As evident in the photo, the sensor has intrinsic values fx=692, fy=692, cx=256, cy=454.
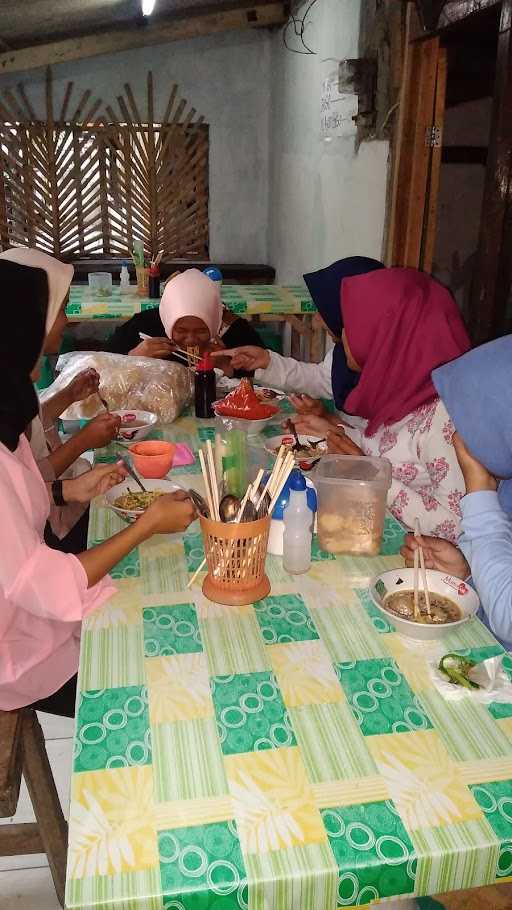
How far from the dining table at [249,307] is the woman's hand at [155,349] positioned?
4.63 feet

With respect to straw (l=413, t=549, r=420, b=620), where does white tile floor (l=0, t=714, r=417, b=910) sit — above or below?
below

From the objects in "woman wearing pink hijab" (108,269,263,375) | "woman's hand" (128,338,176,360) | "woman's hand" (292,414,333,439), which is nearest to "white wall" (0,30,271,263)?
"woman wearing pink hijab" (108,269,263,375)

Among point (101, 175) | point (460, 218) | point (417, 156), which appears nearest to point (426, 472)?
point (417, 156)

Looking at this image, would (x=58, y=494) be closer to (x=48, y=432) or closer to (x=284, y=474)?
(x=48, y=432)

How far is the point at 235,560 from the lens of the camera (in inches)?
53.6

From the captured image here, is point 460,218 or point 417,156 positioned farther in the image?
point 460,218

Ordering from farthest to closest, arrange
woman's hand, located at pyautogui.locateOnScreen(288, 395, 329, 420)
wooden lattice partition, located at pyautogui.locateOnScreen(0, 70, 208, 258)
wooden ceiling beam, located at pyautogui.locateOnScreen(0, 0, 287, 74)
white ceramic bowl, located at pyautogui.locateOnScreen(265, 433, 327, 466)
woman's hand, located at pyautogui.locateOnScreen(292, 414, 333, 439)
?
wooden lattice partition, located at pyautogui.locateOnScreen(0, 70, 208, 258) → wooden ceiling beam, located at pyautogui.locateOnScreen(0, 0, 287, 74) → woman's hand, located at pyautogui.locateOnScreen(288, 395, 329, 420) → woman's hand, located at pyautogui.locateOnScreen(292, 414, 333, 439) → white ceramic bowl, located at pyautogui.locateOnScreen(265, 433, 327, 466)

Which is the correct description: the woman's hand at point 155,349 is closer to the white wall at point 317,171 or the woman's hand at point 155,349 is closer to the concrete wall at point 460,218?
the white wall at point 317,171

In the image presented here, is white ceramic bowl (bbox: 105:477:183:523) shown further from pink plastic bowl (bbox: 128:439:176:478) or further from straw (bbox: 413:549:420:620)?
straw (bbox: 413:549:420:620)

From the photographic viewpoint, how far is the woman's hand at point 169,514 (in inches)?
60.0

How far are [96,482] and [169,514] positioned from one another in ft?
1.40

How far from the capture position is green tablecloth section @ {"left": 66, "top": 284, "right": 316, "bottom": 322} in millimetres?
4562

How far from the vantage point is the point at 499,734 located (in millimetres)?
1074

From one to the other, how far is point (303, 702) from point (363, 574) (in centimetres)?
45
